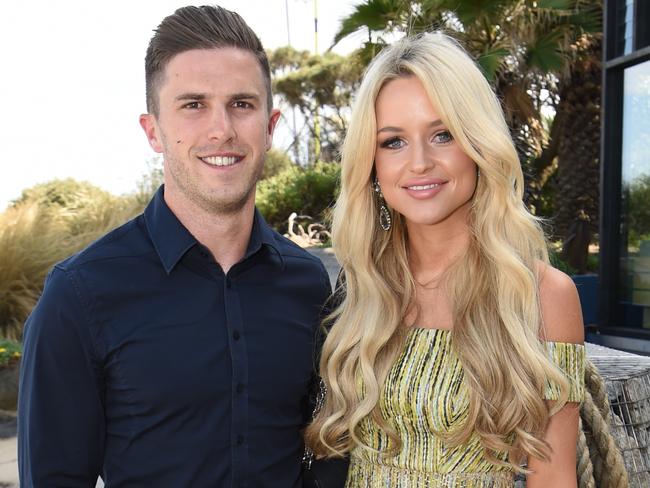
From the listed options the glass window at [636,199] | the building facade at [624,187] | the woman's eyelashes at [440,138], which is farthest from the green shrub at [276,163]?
the woman's eyelashes at [440,138]

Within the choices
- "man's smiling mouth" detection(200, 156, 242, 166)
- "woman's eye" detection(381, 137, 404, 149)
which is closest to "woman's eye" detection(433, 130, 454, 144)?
"woman's eye" detection(381, 137, 404, 149)

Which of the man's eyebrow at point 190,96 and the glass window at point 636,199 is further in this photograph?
the glass window at point 636,199

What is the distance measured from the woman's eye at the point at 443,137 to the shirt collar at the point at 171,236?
59cm

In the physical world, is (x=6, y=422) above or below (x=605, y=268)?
below

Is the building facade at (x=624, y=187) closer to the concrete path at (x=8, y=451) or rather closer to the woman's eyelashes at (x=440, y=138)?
the woman's eyelashes at (x=440, y=138)

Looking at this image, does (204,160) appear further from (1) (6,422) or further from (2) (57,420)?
(1) (6,422)

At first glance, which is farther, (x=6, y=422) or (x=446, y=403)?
(x=6, y=422)

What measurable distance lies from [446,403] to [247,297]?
67 cm

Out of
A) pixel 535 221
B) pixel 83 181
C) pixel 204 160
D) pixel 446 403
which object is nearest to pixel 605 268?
pixel 535 221

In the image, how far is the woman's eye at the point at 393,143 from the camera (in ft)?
7.55

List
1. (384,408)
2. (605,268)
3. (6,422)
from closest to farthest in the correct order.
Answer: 1. (384,408)
2. (6,422)
3. (605,268)

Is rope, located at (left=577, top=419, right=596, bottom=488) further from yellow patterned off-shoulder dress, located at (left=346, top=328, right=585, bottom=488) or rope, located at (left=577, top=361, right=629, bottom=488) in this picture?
yellow patterned off-shoulder dress, located at (left=346, top=328, right=585, bottom=488)

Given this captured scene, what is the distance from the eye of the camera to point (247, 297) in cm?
209

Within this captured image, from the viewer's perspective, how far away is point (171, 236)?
2029mm
